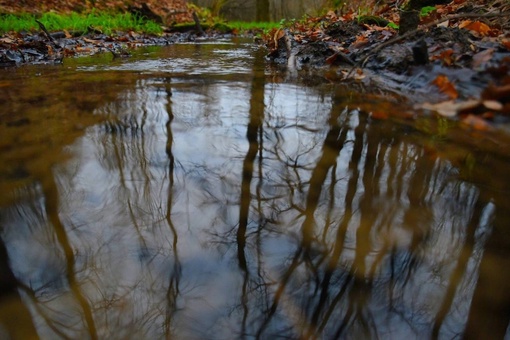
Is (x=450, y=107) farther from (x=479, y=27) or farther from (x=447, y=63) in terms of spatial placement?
(x=479, y=27)

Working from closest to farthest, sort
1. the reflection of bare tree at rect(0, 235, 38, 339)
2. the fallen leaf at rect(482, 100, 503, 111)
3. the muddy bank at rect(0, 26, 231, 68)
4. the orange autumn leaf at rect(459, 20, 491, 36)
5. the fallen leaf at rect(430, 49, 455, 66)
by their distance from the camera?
1. the reflection of bare tree at rect(0, 235, 38, 339)
2. the fallen leaf at rect(482, 100, 503, 111)
3. the fallen leaf at rect(430, 49, 455, 66)
4. the orange autumn leaf at rect(459, 20, 491, 36)
5. the muddy bank at rect(0, 26, 231, 68)

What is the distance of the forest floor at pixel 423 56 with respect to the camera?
182 centimetres

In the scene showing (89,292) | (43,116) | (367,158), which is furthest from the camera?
(43,116)

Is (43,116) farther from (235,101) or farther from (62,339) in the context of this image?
(62,339)

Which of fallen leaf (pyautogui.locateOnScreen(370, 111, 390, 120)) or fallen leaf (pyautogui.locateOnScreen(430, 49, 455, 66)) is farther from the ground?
fallen leaf (pyautogui.locateOnScreen(430, 49, 455, 66))

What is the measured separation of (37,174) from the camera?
1.21 meters

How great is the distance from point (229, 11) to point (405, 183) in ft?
54.0

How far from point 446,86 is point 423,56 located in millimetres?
384

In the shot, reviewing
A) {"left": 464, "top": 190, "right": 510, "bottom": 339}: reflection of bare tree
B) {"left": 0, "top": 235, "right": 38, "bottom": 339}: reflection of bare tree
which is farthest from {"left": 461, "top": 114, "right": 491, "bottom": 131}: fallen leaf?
{"left": 0, "top": 235, "right": 38, "bottom": 339}: reflection of bare tree

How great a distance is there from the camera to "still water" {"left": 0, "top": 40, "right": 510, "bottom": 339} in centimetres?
69

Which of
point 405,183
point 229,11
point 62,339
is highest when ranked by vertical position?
point 229,11

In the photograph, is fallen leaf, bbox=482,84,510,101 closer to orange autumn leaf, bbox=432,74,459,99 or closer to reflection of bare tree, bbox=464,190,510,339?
orange autumn leaf, bbox=432,74,459,99

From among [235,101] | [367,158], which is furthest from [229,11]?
[367,158]

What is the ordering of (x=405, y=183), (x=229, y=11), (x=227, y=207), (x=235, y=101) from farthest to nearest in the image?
(x=229, y=11), (x=235, y=101), (x=405, y=183), (x=227, y=207)
